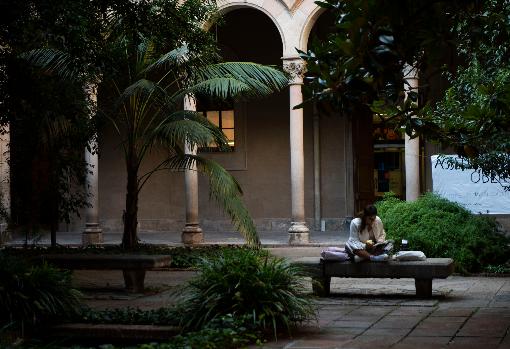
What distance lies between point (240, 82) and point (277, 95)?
10.9m

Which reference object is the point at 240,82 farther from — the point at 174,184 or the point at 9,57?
the point at 174,184

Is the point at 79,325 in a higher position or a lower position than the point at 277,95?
lower

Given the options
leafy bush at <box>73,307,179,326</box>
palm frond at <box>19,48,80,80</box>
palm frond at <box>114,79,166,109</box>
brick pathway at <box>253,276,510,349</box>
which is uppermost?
palm frond at <box>19,48,80,80</box>

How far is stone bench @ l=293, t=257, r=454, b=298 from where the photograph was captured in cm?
1111

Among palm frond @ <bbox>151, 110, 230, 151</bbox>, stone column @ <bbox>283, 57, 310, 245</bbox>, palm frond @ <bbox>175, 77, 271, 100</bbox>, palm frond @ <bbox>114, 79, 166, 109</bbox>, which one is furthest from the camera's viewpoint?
stone column @ <bbox>283, 57, 310, 245</bbox>

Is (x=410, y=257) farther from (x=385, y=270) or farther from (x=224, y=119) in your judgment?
(x=224, y=119)

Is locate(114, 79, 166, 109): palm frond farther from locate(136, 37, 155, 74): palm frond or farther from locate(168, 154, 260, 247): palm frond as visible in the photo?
locate(168, 154, 260, 247): palm frond

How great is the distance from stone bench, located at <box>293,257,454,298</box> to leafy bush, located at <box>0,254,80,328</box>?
299 cm

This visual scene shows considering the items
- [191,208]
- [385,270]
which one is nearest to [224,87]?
[385,270]

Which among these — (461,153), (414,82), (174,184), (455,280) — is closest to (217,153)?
(174,184)

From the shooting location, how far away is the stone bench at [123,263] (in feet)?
39.8

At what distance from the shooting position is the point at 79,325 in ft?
29.1

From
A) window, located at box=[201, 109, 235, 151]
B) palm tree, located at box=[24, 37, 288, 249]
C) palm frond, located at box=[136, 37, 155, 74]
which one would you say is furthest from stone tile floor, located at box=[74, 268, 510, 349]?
window, located at box=[201, 109, 235, 151]

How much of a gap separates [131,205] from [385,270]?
20.5ft
